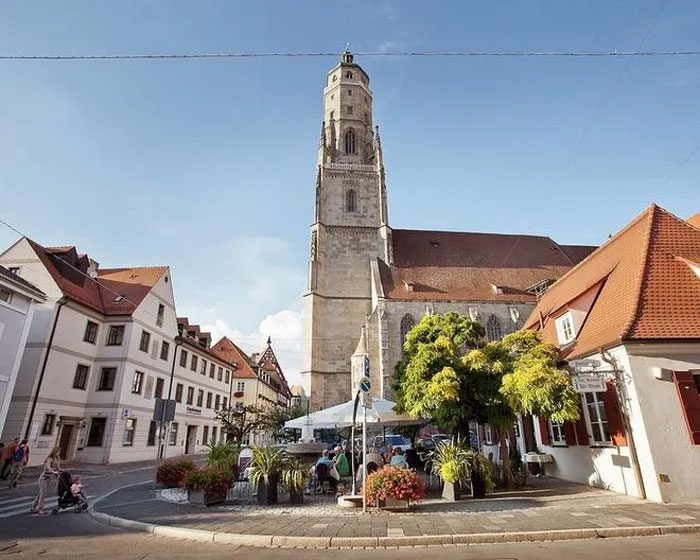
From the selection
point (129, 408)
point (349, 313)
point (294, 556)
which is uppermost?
point (349, 313)

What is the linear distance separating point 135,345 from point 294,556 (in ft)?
72.5

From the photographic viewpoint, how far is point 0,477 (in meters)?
14.6

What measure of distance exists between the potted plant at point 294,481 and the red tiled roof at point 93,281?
15425 millimetres

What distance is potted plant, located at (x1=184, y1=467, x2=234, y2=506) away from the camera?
10109mm

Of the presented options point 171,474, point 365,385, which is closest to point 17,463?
point 171,474

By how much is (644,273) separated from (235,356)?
41612mm

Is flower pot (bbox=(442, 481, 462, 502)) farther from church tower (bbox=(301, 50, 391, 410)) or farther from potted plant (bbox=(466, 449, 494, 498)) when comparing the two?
church tower (bbox=(301, 50, 391, 410))

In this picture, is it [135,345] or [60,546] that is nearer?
[60,546]

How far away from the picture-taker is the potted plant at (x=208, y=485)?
1011cm

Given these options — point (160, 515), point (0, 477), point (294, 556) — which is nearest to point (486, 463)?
point (294, 556)

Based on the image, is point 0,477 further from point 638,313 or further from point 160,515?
point 638,313

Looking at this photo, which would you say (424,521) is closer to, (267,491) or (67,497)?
(267,491)

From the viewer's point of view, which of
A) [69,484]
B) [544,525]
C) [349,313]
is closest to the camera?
[544,525]

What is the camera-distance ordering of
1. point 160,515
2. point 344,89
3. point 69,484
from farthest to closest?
point 344,89 → point 69,484 → point 160,515
